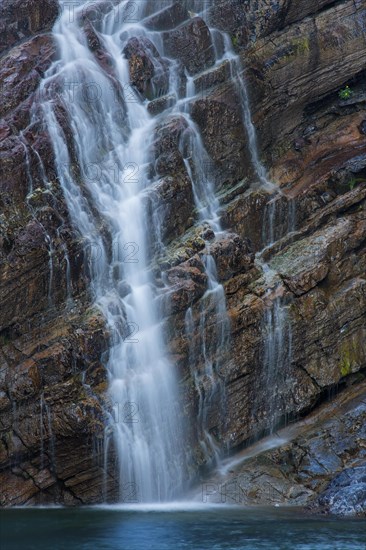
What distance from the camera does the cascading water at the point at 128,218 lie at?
23.2m

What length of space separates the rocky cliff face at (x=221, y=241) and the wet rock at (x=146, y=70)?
0.19ft

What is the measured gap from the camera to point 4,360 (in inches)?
909

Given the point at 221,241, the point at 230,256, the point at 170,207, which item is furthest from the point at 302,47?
the point at 230,256

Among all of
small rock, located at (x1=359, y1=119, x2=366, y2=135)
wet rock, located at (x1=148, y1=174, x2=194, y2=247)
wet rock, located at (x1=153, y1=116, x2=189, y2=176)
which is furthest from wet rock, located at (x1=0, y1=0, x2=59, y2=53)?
small rock, located at (x1=359, y1=119, x2=366, y2=135)

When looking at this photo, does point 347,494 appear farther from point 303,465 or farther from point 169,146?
point 169,146

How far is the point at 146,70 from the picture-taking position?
30250 millimetres

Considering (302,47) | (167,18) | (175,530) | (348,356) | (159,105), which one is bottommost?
(175,530)

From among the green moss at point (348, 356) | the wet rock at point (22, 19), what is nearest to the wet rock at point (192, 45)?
the wet rock at point (22, 19)

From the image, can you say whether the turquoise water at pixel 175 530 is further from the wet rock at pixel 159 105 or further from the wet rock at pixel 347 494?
the wet rock at pixel 159 105

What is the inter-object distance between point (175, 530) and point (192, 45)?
20412 millimetres

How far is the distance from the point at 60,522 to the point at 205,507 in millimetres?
4601

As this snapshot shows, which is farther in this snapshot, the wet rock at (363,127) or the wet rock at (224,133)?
the wet rock at (363,127)

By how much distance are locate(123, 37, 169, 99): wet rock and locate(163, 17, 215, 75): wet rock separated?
2.85 feet

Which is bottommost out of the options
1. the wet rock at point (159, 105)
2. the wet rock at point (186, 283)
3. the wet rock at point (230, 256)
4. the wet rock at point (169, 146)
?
the wet rock at point (186, 283)
